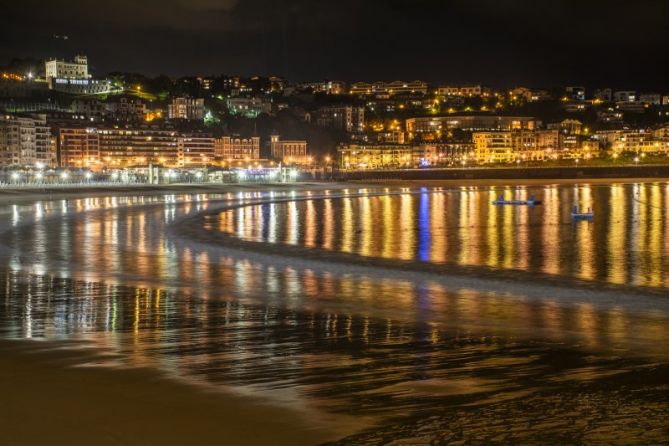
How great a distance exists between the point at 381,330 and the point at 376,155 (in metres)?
164

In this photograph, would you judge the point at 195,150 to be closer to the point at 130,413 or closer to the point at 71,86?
the point at 71,86

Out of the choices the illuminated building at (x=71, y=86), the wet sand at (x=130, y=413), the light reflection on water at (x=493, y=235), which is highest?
the illuminated building at (x=71, y=86)

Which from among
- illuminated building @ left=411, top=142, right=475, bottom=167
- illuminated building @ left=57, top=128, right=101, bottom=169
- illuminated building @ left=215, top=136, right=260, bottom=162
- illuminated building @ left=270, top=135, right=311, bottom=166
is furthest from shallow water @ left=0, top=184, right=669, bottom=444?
illuminated building @ left=270, top=135, right=311, bottom=166

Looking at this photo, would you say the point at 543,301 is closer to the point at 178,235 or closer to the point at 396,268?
the point at 396,268

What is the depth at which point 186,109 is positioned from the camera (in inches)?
7461

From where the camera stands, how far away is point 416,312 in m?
10.6

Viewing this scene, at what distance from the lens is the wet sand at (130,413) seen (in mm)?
5242

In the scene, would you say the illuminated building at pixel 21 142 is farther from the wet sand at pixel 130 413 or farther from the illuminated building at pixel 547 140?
the wet sand at pixel 130 413

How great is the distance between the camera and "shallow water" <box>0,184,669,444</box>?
588 centimetres

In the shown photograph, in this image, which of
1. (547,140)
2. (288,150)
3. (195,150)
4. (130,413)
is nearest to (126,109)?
(195,150)

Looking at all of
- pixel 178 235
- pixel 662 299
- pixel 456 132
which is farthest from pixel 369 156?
pixel 662 299

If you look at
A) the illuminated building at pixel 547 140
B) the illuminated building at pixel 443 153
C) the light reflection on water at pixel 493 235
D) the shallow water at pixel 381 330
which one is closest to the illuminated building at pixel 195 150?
the illuminated building at pixel 443 153

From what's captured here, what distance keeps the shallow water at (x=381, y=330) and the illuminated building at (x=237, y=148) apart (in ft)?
474

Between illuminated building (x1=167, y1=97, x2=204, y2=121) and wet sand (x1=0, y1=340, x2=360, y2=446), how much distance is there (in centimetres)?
18209
